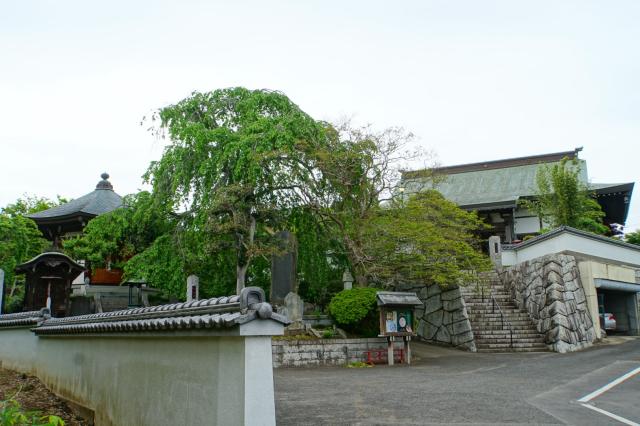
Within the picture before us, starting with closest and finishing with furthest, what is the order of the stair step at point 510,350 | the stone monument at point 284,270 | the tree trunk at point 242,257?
the stair step at point 510,350, the stone monument at point 284,270, the tree trunk at point 242,257

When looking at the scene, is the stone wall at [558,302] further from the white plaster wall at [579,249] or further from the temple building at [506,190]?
the temple building at [506,190]

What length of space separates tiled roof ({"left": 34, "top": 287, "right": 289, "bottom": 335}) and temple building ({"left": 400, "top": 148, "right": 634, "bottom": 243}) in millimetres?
12005

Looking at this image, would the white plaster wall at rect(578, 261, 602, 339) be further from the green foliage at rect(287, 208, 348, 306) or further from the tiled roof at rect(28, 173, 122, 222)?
the tiled roof at rect(28, 173, 122, 222)

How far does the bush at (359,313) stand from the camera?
15602 mm

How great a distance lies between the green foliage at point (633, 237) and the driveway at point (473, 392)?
2203 centimetres

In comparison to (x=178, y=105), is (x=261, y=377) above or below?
below

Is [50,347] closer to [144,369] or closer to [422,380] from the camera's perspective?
[144,369]

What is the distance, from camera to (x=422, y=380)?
10867mm

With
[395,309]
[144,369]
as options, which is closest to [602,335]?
[395,309]

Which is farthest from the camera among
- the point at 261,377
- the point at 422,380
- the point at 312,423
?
the point at 422,380

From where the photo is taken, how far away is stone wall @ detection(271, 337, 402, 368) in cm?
1412

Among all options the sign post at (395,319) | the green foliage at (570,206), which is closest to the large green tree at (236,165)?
the sign post at (395,319)

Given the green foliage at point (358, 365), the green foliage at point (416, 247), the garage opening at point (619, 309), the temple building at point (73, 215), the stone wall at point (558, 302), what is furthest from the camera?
the temple building at point (73, 215)

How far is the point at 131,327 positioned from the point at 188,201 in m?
12.5
